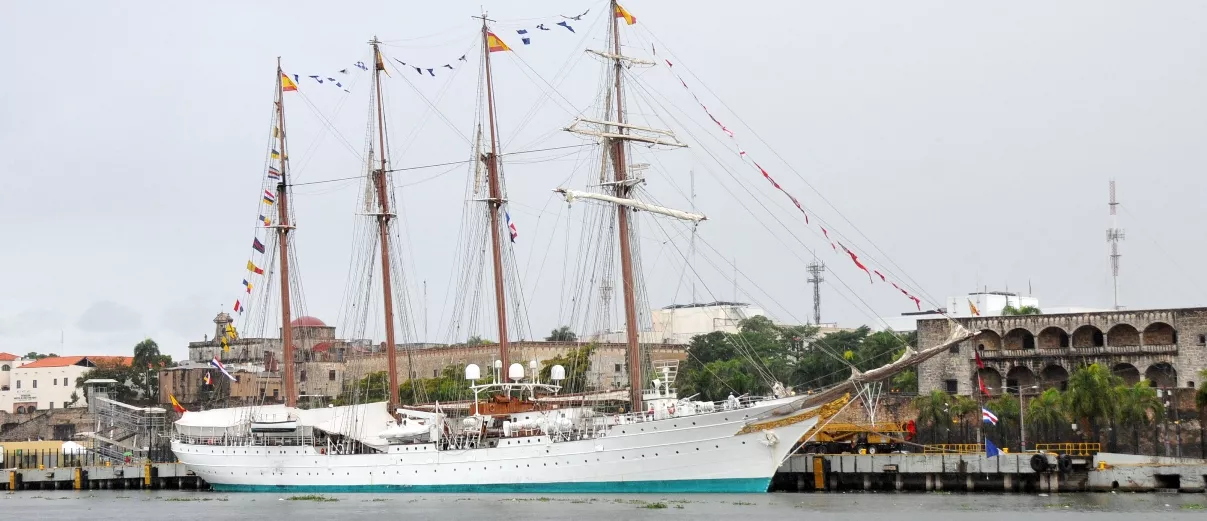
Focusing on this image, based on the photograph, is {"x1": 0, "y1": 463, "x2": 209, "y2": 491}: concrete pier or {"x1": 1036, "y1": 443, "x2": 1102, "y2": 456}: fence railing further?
{"x1": 0, "y1": 463, "x2": 209, "y2": 491}: concrete pier

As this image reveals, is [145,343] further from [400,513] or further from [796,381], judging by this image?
[400,513]

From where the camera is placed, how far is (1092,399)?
200ft

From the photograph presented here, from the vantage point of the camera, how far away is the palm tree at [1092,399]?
199 feet

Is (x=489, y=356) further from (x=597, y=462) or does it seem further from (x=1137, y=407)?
(x=1137, y=407)

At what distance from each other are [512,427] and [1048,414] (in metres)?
22.9

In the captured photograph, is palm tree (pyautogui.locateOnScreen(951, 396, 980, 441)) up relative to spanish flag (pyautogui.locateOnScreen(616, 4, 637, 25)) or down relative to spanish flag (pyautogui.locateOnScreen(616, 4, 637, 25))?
down

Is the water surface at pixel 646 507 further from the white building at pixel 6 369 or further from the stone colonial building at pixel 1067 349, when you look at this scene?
the white building at pixel 6 369

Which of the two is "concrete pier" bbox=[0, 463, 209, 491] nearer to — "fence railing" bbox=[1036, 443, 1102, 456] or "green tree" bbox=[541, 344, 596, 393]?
"green tree" bbox=[541, 344, 596, 393]

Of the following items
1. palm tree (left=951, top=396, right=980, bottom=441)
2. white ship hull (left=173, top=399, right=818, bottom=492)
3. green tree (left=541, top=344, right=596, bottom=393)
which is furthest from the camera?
green tree (left=541, top=344, right=596, bottom=393)

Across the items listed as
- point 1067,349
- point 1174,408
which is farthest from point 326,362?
point 1174,408

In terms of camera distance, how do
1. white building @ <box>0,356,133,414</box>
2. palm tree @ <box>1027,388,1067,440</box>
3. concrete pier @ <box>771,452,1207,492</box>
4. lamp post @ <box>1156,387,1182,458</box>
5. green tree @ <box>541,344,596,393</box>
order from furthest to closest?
white building @ <box>0,356,133,414</box>, green tree @ <box>541,344,596,393</box>, lamp post @ <box>1156,387,1182,458</box>, palm tree @ <box>1027,388,1067,440</box>, concrete pier @ <box>771,452,1207,492</box>

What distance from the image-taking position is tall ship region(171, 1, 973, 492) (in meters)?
55.7

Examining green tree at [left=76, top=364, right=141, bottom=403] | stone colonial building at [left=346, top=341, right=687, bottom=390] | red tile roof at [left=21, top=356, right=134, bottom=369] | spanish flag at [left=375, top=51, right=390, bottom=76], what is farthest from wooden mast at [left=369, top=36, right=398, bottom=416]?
red tile roof at [left=21, top=356, right=134, bottom=369]

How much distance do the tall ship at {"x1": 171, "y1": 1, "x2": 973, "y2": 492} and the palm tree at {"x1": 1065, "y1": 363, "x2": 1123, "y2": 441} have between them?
10.5 metres
